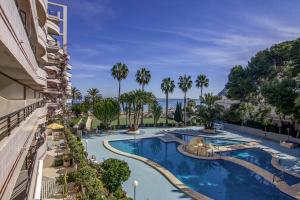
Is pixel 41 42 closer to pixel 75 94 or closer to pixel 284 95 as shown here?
pixel 284 95

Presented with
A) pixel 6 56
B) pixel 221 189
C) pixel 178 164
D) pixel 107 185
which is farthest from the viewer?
pixel 178 164

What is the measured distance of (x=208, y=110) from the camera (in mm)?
43688

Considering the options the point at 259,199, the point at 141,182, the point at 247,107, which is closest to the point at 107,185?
the point at 141,182

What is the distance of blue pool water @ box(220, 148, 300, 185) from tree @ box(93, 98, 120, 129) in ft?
65.9

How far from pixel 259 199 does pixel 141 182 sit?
8.77 meters

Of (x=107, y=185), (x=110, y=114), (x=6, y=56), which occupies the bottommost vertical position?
(x=107, y=185)

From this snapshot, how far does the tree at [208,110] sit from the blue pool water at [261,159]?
38.0ft

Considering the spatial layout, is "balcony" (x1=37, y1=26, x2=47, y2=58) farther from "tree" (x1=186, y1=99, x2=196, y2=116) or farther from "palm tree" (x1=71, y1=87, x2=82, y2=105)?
"palm tree" (x1=71, y1=87, x2=82, y2=105)

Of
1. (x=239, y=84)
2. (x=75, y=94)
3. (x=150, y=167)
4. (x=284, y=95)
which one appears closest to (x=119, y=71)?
(x=239, y=84)

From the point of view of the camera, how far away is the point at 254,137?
39875 millimetres

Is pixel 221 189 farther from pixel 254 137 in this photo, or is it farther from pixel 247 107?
pixel 247 107

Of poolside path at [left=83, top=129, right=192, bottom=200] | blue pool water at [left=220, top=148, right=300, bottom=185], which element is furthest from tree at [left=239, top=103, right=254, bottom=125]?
poolside path at [left=83, top=129, right=192, bottom=200]

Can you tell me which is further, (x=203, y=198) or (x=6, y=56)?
(x=203, y=198)

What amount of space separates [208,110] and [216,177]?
21.7 m
